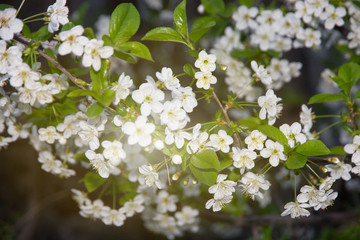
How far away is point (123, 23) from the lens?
1355 millimetres

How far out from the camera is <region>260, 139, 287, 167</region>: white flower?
1292 millimetres

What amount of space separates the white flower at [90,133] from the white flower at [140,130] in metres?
0.20

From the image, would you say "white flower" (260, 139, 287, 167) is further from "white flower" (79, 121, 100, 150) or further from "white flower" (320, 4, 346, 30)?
"white flower" (320, 4, 346, 30)

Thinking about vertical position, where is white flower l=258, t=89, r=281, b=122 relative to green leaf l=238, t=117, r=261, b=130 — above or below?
above

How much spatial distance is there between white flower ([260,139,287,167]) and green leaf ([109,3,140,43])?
74 centimetres

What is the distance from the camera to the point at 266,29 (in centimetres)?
206

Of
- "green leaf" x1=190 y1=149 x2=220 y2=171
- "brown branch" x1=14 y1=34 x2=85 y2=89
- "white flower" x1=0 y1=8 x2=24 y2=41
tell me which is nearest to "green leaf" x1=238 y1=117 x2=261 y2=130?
"green leaf" x1=190 y1=149 x2=220 y2=171

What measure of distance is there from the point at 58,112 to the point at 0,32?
46cm

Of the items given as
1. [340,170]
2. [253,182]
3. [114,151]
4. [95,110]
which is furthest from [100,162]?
[340,170]

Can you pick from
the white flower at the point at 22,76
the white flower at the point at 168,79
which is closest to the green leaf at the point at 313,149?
the white flower at the point at 168,79

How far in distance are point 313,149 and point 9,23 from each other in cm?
132

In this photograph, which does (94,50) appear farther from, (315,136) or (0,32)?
(315,136)

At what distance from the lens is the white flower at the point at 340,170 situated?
1.45m

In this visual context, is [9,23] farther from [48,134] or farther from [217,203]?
[217,203]
